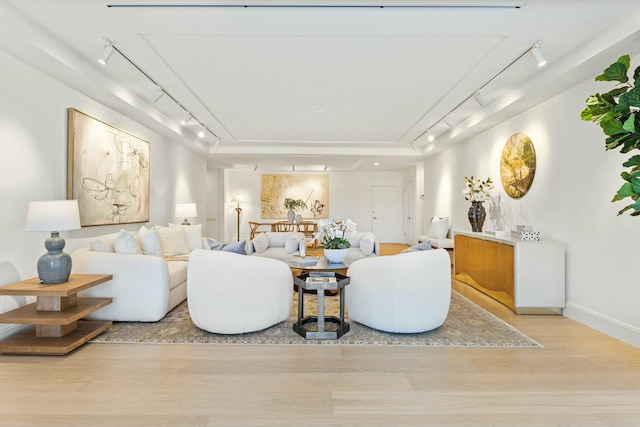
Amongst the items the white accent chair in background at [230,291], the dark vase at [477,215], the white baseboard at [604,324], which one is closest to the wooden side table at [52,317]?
the white accent chair in background at [230,291]

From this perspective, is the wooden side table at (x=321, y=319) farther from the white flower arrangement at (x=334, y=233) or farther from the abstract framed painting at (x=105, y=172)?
the abstract framed painting at (x=105, y=172)

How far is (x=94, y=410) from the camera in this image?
192 cm

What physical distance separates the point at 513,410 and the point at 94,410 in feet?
7.76

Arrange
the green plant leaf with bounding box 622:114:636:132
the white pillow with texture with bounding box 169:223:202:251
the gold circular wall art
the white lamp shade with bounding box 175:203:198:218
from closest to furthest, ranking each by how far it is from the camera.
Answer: the green plant leaf with bounding box 622:114:636:132 → the gold circular wall art → the white pillow with texture with bounding box 169:223:202:251 → the white lamp shade with bounding box 175:203:198:218

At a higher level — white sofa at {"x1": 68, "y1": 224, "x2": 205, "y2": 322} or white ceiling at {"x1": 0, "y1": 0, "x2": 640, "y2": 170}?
white ceiling at {"x1": 0, "y1": 0, "x2": 640, "y2": 170}

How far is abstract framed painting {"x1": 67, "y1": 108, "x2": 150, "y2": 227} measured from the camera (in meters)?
3.66

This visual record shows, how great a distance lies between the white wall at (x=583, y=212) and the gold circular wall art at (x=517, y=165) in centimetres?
8

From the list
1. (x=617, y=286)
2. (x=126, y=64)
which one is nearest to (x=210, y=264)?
(x=126, y=64)

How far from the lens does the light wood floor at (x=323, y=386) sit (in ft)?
6.11

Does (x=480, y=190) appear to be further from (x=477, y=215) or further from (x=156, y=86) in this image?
(x=156, y=86)

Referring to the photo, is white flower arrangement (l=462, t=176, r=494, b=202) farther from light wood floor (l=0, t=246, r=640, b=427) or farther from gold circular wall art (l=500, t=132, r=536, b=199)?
light wood floor (l=0, t=246, r=640, b=427)

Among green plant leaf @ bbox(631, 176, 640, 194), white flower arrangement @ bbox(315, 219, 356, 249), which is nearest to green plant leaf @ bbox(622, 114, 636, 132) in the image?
green plant leaf @ bbox(631, 176, 640, 194)

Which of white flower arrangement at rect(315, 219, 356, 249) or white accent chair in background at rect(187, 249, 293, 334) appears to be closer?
white accent chair in background at rect(187, 249, 293, 334)

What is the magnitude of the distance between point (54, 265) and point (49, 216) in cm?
42
